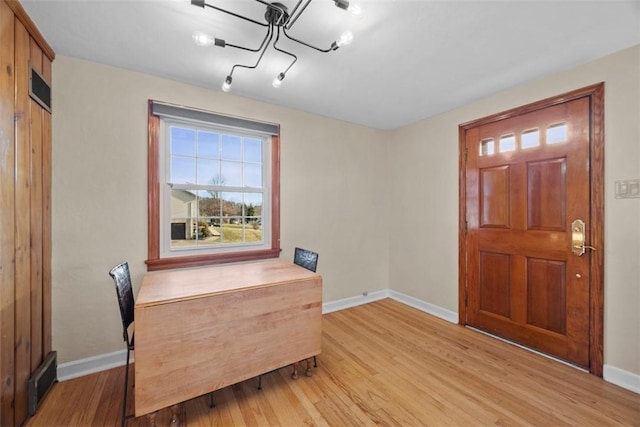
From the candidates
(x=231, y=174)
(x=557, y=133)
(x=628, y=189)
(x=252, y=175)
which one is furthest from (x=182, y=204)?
(x=628, y=189)

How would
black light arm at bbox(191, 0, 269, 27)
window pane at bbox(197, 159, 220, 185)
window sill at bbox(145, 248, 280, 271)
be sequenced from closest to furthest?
black light arm at bbox(191, 0, 269, 27) → window sill at bbox(145, 248, 280, 271) → window pane at bbox(197, 159, 220, 185)

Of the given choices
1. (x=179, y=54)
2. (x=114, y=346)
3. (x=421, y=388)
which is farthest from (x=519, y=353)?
(x=179, y=54)

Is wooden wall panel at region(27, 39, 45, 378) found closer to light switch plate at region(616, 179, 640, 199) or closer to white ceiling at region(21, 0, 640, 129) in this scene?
white ceiling at region(21, 0, 640, 129)

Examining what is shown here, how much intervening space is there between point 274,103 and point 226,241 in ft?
5.15

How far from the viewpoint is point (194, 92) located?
96.0 inches

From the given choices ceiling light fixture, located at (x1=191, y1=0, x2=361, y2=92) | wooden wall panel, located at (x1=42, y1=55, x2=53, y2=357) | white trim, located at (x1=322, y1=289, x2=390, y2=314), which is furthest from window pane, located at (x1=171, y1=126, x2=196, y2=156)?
white trim, located at (x1=322, y1=289, x2=390, y2=314)

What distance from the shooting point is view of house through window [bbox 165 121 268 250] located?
2.45 metres

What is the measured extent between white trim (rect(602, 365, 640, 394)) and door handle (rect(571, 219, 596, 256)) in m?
0.84

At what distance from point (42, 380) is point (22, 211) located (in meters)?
1.12

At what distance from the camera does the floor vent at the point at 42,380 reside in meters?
1.62

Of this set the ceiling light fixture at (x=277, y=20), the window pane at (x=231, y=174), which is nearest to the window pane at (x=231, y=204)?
the window pane at (x=231, y=174)

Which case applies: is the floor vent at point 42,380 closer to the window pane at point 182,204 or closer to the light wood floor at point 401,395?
the light wood floor at point 401,395

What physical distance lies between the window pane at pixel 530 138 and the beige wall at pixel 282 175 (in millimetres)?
293

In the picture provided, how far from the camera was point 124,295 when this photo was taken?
5.45 ft
